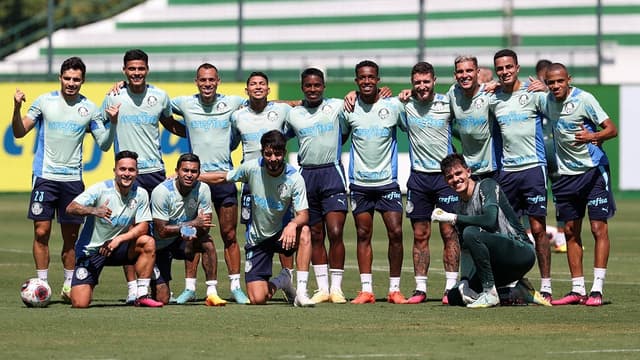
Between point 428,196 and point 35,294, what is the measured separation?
3.90 meters

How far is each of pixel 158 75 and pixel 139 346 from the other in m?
30.9

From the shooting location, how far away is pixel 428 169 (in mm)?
14734

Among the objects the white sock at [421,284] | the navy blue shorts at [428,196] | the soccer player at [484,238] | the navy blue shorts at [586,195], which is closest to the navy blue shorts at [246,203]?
the navy blue shorts at [428,196]

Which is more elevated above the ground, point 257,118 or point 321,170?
point 257,118

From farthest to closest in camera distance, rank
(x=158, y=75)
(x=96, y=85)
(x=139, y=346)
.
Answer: (x=158, y=75) → (x=96, y=85) → (x=139, y=346)

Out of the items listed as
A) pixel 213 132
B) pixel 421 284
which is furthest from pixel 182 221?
pixel 421 284

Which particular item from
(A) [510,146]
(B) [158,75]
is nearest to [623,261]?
(A) [510,146]

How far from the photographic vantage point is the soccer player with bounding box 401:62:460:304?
14664 mm

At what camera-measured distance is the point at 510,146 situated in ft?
47.5

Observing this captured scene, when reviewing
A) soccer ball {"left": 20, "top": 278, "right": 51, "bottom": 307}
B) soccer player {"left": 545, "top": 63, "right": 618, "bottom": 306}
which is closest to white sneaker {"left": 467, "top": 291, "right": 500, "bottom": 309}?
soccer player {"left": 545, "top": 63, "right": 618, "bottom": 306}

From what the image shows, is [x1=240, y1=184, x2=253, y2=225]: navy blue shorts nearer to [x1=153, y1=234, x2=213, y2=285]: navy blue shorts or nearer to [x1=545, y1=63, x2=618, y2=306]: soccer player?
[x1=153, y1=234, x2=213, y2=285]: navy blue shorts

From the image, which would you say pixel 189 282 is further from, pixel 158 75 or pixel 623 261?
pixel 158 75

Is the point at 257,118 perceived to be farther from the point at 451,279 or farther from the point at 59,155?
the point at 451,279

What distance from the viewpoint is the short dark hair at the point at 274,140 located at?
1355cm
